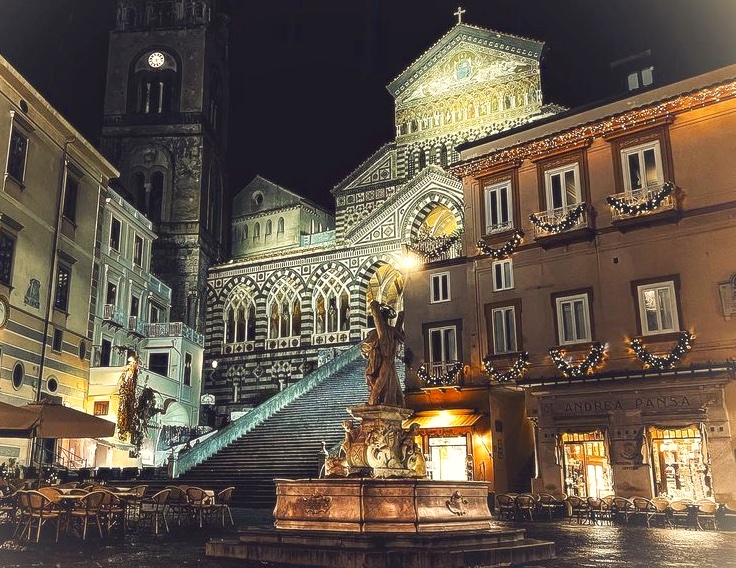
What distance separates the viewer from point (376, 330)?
12.8m

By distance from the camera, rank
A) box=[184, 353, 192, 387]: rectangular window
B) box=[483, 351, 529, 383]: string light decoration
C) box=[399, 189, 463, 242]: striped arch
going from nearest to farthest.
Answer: box=[483, 351, 529, 383]: string light decoration → box=[184, 353, 192, 387]: rectangular window → box=[399, 189, 463, 242]: striped arch

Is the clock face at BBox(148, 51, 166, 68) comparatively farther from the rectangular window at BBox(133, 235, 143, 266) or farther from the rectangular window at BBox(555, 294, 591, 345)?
the rectangular window at BBox(555, 294, 591, 345)

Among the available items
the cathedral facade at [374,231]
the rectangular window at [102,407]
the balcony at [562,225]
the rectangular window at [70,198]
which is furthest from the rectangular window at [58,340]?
the balcony at [562,225]

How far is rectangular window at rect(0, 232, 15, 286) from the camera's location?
23.6 metres

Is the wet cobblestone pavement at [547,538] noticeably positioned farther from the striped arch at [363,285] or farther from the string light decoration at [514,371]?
the striped arch at [363,285]

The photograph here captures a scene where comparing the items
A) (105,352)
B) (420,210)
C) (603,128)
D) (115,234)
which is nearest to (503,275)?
(603,128)

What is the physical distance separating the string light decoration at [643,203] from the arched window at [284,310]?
72.3ft

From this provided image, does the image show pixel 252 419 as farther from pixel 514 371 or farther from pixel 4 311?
pixel 514 371

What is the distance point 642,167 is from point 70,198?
21300 mm

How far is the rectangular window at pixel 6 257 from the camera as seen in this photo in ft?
77.5

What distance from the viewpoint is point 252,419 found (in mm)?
27297

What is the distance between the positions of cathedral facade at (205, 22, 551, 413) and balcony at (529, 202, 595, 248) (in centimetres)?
1406

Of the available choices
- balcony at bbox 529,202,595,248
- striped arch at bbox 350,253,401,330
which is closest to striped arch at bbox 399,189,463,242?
striped arch at bbox 350,253,401,330

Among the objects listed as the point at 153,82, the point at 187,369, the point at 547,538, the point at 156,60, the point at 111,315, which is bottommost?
the point at 547,538
